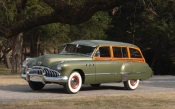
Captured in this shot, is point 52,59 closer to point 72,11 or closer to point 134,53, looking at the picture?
point 134,53

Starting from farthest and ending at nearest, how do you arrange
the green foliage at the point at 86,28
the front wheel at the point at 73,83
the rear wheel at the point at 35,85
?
the green foliage at the point at 86,28, the rear wheel at the point at 35,85, the front wheel at the point at 73,83

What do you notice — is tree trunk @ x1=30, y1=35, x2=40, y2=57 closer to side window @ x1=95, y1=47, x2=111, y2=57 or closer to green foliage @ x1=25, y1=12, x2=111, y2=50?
green foliage @ x1=25, y1=12, x2=111, y2=50

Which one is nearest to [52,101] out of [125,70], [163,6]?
[125,70]

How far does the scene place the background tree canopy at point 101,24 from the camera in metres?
23.8

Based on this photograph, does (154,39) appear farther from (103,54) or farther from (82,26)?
(103,54)

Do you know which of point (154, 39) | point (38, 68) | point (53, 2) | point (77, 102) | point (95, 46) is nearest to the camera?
point (77, 102)

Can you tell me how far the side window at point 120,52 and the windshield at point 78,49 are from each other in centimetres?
111

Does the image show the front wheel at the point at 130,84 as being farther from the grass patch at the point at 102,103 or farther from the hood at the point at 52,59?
the grass patch at the point at 102,103

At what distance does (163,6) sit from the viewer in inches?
1574

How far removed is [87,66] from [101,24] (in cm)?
2467

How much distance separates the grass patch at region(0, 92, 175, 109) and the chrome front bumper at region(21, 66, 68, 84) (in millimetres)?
1191

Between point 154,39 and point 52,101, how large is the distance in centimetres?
3391

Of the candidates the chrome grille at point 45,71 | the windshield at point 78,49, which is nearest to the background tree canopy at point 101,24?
the windshield at point 78,49

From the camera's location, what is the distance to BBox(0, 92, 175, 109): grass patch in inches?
408
